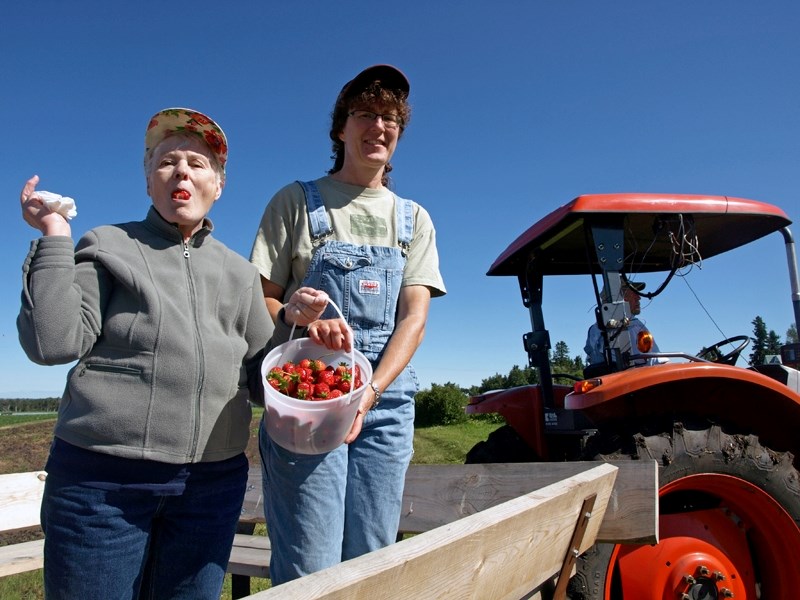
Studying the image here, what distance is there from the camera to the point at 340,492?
1.76 metres

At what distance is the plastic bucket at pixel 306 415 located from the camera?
60.5 inches

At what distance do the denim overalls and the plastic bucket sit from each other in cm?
12

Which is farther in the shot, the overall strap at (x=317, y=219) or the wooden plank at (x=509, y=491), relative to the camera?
the wooden plank at (x=509, y=491)

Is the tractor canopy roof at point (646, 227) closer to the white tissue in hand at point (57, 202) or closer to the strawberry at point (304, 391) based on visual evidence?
the strawberry at point (304, 391)

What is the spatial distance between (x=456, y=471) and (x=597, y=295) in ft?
3.99

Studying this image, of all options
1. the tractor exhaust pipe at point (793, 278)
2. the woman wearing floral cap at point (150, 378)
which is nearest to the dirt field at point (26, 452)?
the tractor exhaust pipe at point (793, 278)

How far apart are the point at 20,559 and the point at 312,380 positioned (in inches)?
88.1

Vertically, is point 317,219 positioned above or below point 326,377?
above

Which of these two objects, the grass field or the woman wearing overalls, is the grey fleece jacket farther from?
the grass field

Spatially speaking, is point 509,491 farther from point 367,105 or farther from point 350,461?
point 367,105

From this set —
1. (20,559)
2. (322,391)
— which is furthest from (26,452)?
(322,391)

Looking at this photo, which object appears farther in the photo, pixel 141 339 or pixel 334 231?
pixel 334 231

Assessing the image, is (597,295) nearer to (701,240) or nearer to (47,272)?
(701,240)

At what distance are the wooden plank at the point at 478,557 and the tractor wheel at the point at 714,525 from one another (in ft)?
2.66
